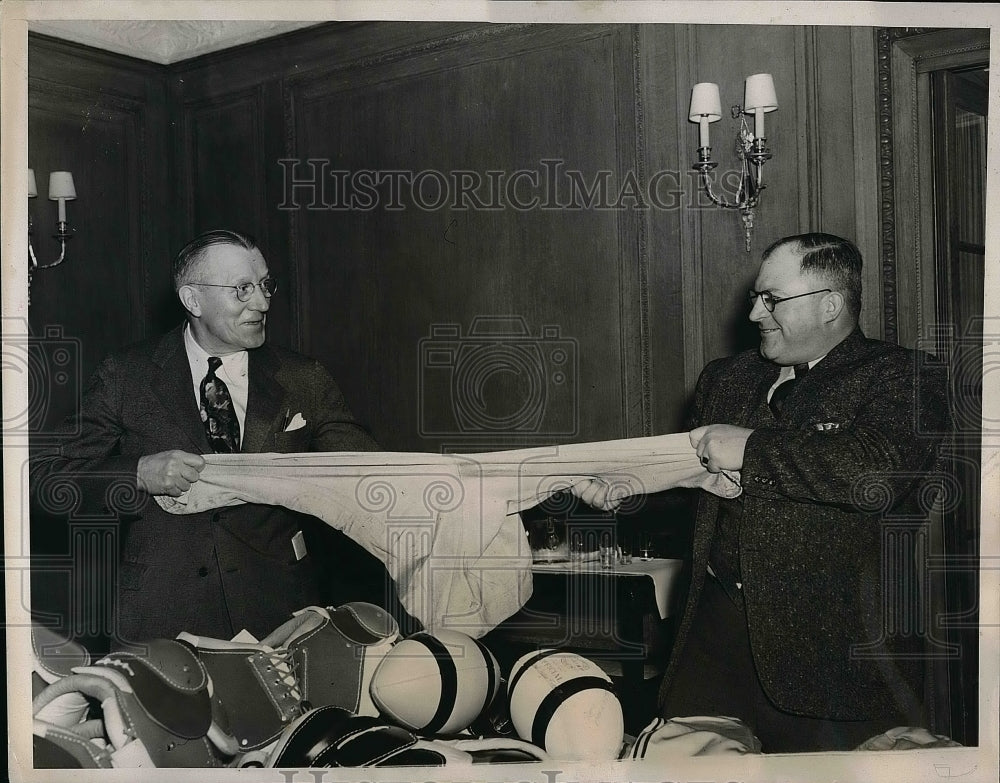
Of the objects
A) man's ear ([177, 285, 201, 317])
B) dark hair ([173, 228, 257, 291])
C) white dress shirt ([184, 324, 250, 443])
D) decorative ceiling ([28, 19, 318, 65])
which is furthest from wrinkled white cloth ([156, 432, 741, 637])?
decorative ceiling ([28, 19, 318, 65])

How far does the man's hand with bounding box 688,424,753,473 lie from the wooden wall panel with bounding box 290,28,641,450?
0.34m

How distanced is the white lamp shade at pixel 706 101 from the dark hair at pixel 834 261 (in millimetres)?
435

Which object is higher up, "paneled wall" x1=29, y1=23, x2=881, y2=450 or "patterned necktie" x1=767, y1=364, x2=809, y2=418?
"paneled wall" x1=29, y1=23, x2=881, y2=450

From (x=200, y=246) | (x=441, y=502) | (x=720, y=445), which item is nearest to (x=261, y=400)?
(x=200, y=246)

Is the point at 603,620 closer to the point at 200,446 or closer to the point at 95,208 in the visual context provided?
the point at 200,446

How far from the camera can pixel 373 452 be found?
2.91 meters

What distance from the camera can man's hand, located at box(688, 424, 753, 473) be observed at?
9.14 ft

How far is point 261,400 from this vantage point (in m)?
2.91

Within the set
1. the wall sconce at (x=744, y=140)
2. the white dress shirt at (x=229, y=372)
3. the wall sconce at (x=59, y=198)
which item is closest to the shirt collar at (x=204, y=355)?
the white dress shirt at (x=229, y=372)

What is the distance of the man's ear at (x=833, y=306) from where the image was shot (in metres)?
2.81

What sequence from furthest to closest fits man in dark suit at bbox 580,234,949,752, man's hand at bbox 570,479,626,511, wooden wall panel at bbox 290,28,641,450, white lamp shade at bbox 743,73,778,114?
wooden wall panel at bbox 290,28,641,450 → white lamp shade at bbox 743,73,778,114 → man's hand at bbox 570,479,626,511 → man in dark suit at bbox 580,234,949,752

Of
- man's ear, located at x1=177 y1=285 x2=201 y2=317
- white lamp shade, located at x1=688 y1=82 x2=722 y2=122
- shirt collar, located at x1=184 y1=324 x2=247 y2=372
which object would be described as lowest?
shirt collar, located at x1=184 y1=324 x2=247 y2=372

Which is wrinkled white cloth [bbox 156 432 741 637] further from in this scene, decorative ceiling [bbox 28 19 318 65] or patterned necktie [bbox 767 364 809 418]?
decorative ceiling [bbox 28 19 318 65]

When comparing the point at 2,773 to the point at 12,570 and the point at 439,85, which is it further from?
the point at 439,85
